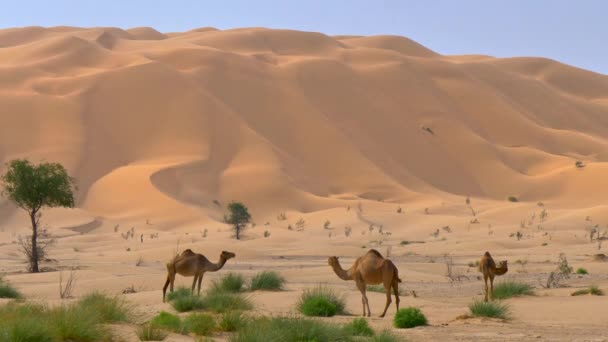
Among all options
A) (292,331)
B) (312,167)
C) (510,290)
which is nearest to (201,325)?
(292,331)

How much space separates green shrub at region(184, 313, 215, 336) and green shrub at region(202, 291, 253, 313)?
2197 mm

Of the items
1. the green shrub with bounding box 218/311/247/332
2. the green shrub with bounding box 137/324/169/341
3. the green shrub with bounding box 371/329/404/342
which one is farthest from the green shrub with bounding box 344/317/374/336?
the green shrub with bounding box 137/324/169/341

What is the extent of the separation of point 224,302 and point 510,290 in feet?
23.5

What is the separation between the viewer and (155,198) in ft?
203

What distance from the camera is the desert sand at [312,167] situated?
27688mm

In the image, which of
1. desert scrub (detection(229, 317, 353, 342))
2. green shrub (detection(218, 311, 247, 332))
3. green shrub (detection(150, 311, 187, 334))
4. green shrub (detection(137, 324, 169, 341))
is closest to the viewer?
desert scrub (detection(229, 317, 353, 342))

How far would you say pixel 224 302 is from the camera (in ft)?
54.4

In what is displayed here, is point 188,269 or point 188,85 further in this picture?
point 188,85

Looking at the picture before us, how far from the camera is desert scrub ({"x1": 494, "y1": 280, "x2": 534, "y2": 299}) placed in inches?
814

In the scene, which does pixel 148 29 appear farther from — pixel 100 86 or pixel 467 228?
pixel 467 228

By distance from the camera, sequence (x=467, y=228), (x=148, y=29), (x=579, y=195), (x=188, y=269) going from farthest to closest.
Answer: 1. (x=148, y=29)
2. (x=579, y=195)
3. (x=467, y=228)
4. (x=188, y=269)

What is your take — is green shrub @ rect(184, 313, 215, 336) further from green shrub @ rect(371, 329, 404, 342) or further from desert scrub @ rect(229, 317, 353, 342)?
green shrub @ rect(371, 329, 404, 342)

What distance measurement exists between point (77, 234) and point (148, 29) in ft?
301

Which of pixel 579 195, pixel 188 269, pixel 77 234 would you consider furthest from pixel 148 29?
pixel 188 269
